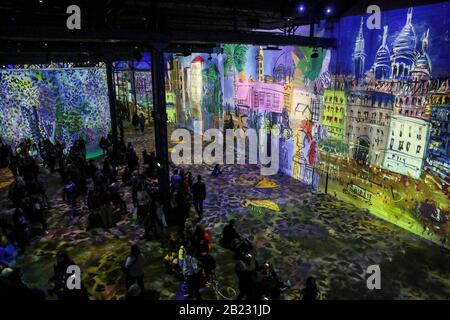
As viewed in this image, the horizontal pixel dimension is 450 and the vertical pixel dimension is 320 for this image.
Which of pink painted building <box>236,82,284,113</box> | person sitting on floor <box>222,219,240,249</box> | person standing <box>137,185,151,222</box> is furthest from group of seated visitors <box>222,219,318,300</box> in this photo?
pink painted building <box>236,82,284,113</box>

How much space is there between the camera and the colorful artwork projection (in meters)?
16.5

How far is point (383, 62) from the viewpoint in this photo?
10469mm

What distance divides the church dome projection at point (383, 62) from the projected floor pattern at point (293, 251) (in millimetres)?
4660

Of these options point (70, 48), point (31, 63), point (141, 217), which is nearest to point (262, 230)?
point (141, 217)

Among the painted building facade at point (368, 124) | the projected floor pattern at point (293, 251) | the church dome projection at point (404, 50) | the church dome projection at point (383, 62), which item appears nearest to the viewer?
the projected floor pattern at point (293, 251)

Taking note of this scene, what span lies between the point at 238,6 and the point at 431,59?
18.0 feet

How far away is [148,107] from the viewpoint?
30062mm

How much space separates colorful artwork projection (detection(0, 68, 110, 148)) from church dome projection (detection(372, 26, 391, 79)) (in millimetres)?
14233

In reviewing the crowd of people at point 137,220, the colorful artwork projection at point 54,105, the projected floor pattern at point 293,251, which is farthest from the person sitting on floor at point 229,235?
the colorful artwork projection at point 54,105

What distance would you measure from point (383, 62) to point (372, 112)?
1584 millimetres

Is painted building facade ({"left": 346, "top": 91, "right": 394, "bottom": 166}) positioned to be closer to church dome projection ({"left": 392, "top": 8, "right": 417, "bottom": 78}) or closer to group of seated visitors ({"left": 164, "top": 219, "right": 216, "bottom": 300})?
church dome projection ({"left": 392, "top": 8, "right": 417, "bottom": 78})

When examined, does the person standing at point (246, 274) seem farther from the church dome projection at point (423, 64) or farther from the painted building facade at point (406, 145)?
the church dome projection at point (423, 64)

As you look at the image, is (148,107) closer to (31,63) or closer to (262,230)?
(31,63)

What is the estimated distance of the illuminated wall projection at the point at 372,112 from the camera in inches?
363
